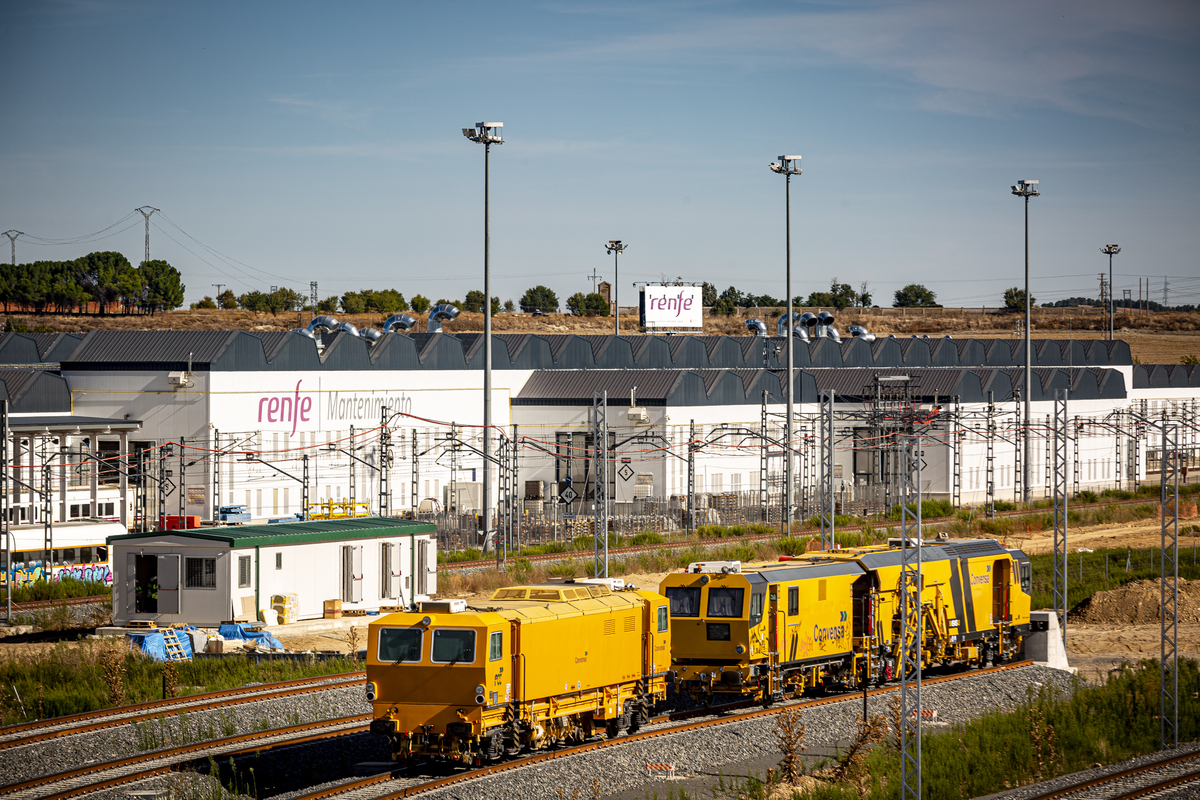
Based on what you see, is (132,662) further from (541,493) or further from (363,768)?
(541,493)

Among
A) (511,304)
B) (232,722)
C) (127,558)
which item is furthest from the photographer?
(511,304)

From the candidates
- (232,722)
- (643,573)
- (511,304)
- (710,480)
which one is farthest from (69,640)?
(511,304)

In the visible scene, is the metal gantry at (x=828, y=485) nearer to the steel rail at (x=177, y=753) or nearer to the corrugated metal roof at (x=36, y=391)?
the steel rail at (x=177, y=753)

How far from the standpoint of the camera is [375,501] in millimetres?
54062

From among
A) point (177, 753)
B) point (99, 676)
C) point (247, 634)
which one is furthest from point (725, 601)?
point (247, 634)

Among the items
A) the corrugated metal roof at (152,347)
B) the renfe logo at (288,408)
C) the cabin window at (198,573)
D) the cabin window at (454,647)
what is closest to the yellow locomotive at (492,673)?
the cabin window at (454,647)

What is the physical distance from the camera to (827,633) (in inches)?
960

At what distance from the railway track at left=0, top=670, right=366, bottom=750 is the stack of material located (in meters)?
6.71

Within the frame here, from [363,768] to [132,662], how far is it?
9.08 metres

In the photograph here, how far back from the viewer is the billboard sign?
293ft

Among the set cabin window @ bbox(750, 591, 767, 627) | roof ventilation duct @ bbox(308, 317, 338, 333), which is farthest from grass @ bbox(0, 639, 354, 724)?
roof ventilation duct @ bbox(308, 317, 338, 333)

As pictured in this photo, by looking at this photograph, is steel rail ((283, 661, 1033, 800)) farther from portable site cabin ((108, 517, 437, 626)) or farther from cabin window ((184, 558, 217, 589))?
cabin window ((184, 558, 217, 589))

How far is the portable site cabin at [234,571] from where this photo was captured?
30641mm

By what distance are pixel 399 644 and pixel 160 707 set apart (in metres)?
6.48
